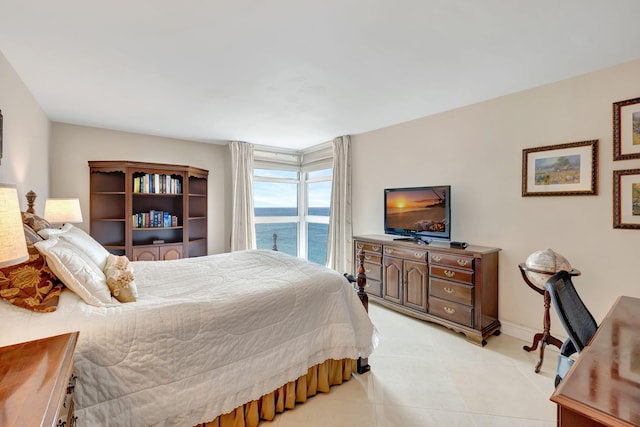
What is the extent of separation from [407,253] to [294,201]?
3.08 meters

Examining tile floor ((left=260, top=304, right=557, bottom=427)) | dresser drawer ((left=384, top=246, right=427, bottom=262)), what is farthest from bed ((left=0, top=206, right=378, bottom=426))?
dresser drawer ((left=384, top=246, right=427, bottom=262))

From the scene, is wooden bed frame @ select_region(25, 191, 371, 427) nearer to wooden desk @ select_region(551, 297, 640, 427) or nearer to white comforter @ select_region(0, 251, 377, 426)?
white comforter @ select_region(0, 251, 377, 426)

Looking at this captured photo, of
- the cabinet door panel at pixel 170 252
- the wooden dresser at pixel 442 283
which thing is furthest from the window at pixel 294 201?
the wooden dresser at pixel 442 283

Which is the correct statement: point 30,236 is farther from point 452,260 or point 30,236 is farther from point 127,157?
point 452,260

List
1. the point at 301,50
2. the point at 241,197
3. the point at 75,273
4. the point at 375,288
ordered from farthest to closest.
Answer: the point at 241,197 < the point at 375,288 < the point at 301,50 < the point at 75,273

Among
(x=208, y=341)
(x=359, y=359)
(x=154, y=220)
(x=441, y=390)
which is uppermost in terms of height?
(x=154, y=220)

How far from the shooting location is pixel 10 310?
1184 mm

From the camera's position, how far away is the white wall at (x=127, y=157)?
12.3 ft

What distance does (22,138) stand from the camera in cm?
250

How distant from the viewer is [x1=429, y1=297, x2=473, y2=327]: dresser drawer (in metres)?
2.75

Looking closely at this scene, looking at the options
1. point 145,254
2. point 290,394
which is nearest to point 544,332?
point 290,394

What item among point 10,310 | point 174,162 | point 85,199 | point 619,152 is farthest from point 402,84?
point 85,199

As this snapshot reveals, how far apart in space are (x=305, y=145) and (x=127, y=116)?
107 inches

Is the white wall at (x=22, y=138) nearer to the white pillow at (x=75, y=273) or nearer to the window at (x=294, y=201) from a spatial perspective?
the white pillow at (x=75, y=273)
